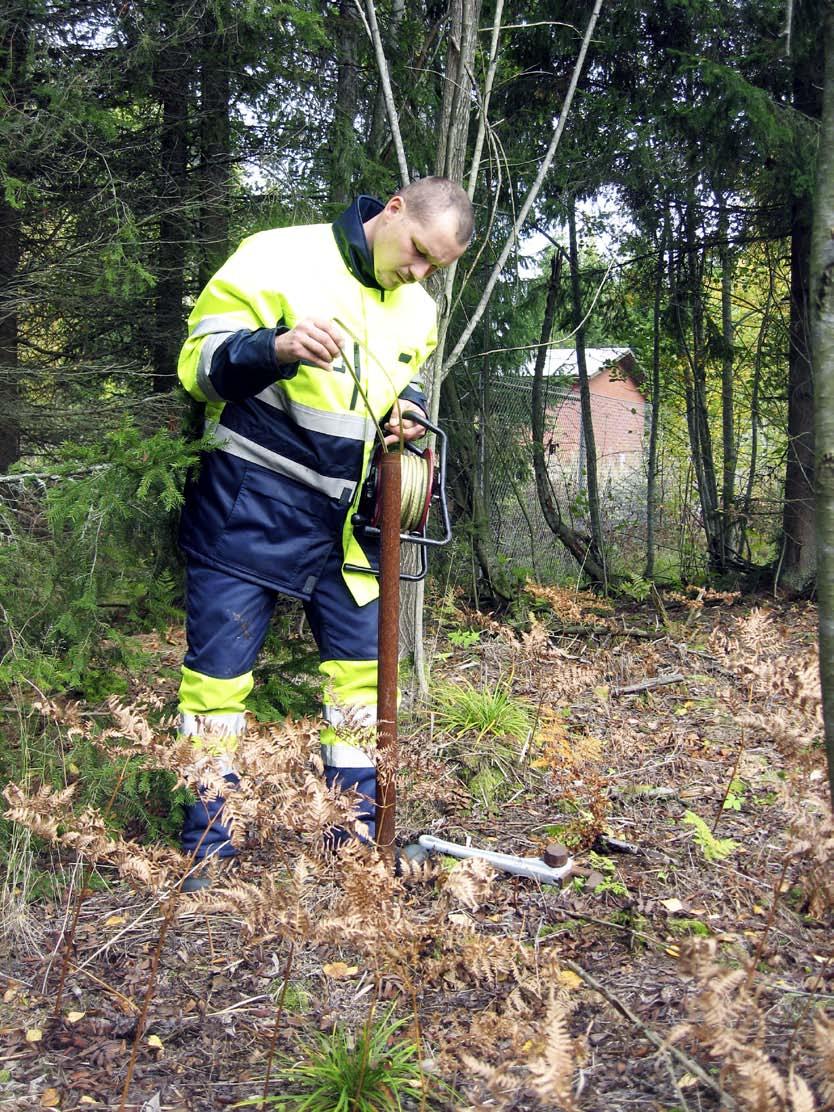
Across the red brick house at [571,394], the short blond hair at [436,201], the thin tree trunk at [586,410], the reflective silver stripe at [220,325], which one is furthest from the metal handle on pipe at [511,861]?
the red brick house at [571,394]

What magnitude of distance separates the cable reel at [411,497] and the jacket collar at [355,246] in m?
0.48

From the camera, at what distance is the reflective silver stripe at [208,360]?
263cm

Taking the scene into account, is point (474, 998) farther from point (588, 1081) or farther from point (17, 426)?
point (17, 426)

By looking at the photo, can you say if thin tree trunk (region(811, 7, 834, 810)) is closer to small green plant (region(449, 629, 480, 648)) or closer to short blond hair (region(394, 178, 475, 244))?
short blond hair (region(394, 178, 475, 244))

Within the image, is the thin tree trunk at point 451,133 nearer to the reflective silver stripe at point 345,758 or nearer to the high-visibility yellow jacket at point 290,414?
the high-visibility yellow jacket at point 290,414

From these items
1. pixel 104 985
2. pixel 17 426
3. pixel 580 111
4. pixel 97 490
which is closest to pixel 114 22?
pixel 17 426

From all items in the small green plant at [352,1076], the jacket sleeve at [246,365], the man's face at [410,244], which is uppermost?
the man's face at [410,244]

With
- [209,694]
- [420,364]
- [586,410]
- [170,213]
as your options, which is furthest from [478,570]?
[209,694]

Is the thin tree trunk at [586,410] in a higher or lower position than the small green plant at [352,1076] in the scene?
higher

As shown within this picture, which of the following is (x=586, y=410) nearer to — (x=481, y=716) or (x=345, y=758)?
(x=481, y=716)

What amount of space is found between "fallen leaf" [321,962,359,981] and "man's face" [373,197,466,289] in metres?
2.09

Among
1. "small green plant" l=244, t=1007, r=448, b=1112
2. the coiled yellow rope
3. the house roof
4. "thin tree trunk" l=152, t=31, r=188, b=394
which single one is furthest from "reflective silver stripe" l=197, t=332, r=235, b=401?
the house roof

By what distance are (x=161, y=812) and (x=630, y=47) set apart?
7.60m

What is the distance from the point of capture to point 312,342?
2.38m
